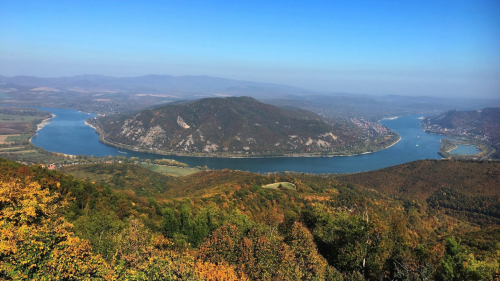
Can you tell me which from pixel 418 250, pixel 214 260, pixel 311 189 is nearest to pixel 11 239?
pixel 214 260

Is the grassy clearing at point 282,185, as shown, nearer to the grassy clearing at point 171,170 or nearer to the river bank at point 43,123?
the grassy clearing at point 171,170

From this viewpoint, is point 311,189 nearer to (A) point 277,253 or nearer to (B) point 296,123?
(A) point 277,253

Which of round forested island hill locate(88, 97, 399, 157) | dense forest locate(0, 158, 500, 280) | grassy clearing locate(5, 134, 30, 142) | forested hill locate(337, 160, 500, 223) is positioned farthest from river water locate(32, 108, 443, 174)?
dense forest locate(0, 158, 500, 280)

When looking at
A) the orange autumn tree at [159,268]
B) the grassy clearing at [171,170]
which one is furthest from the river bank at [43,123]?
the orange autumn tree at [159,268]

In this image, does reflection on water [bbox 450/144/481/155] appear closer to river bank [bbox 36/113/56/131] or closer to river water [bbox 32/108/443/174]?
river water [bbox 32/108/443/174]

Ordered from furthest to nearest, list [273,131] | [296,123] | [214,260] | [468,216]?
[296,123] → [273,131] → [468,216] → [214,260]

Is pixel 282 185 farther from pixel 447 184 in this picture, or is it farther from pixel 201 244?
pixel 447 184
